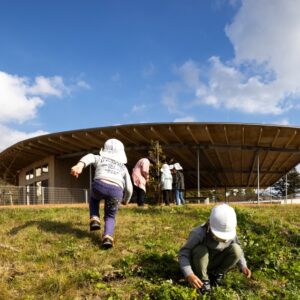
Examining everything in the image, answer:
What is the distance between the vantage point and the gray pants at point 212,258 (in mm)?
4797

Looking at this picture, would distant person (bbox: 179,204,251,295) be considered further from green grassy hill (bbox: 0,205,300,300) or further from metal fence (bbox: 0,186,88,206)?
metal fence (bbox: 0,186,88,206)

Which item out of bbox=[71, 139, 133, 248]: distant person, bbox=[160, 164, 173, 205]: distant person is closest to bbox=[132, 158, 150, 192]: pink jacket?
bbox=[160, 164, 173, 205]: distant person

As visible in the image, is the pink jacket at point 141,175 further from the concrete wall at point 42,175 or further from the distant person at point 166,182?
the concrete wall at point 42,175

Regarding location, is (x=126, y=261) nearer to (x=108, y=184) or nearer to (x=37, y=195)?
(x=108, y=184)

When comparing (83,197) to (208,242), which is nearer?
(208,242)

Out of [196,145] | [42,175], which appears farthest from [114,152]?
[42,175]

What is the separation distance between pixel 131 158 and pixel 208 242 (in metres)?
26.7

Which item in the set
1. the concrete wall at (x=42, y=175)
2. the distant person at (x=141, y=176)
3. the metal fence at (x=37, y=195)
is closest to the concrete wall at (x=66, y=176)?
the concrete wall at (x=42, y=175)

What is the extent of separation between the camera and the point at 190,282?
4703 mm

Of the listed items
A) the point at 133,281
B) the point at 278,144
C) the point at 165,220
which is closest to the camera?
Answer: the point at 133,281

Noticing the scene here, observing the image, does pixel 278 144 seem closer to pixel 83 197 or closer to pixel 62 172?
pixel 83 197

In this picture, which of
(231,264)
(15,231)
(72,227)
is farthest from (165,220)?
(231,264)

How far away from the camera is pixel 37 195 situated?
64.4ft

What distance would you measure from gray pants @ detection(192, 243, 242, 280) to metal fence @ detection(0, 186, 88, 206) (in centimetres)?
1500
